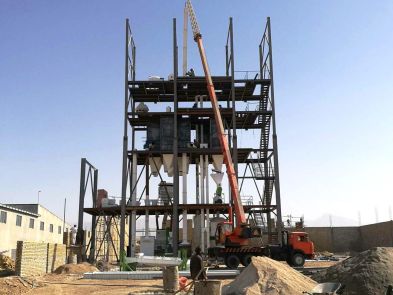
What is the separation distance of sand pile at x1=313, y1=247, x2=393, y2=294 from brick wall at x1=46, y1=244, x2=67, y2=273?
858 inches

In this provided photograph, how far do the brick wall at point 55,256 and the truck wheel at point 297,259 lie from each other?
56.5 ft

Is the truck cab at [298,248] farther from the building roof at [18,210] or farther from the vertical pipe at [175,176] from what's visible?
the building roof at [18,210]

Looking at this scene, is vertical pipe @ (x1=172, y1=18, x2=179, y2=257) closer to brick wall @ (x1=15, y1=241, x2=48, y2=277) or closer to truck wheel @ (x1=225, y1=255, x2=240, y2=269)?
truck wheel @ (x1=225, y1=255, x2=240, y2=269)

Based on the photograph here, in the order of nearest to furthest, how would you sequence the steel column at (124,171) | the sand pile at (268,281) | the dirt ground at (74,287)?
the sand pile at (268,281)
the dirt ground at (74,287)
the steel column at (124,171)

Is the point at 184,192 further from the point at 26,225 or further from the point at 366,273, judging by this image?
the point at 366,273

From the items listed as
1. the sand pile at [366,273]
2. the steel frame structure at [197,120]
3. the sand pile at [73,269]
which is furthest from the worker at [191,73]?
the sand pile at [366,273]

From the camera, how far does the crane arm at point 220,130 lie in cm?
3216

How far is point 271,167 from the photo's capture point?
43.9m

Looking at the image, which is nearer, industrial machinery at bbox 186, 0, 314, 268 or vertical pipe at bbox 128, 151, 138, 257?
industrial machinery at bbox 186, 0, 314, 268

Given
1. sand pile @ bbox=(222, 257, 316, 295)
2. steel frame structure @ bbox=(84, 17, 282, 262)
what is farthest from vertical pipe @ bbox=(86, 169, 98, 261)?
sand pile @ bbox=(222, 257, 316, 295)

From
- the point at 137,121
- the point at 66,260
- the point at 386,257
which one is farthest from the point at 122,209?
the point at 386,257

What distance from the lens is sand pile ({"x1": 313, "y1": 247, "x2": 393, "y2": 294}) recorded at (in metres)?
15.6

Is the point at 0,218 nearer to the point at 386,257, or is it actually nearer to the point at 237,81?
the point at 237,81

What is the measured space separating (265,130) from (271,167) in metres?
3.84
